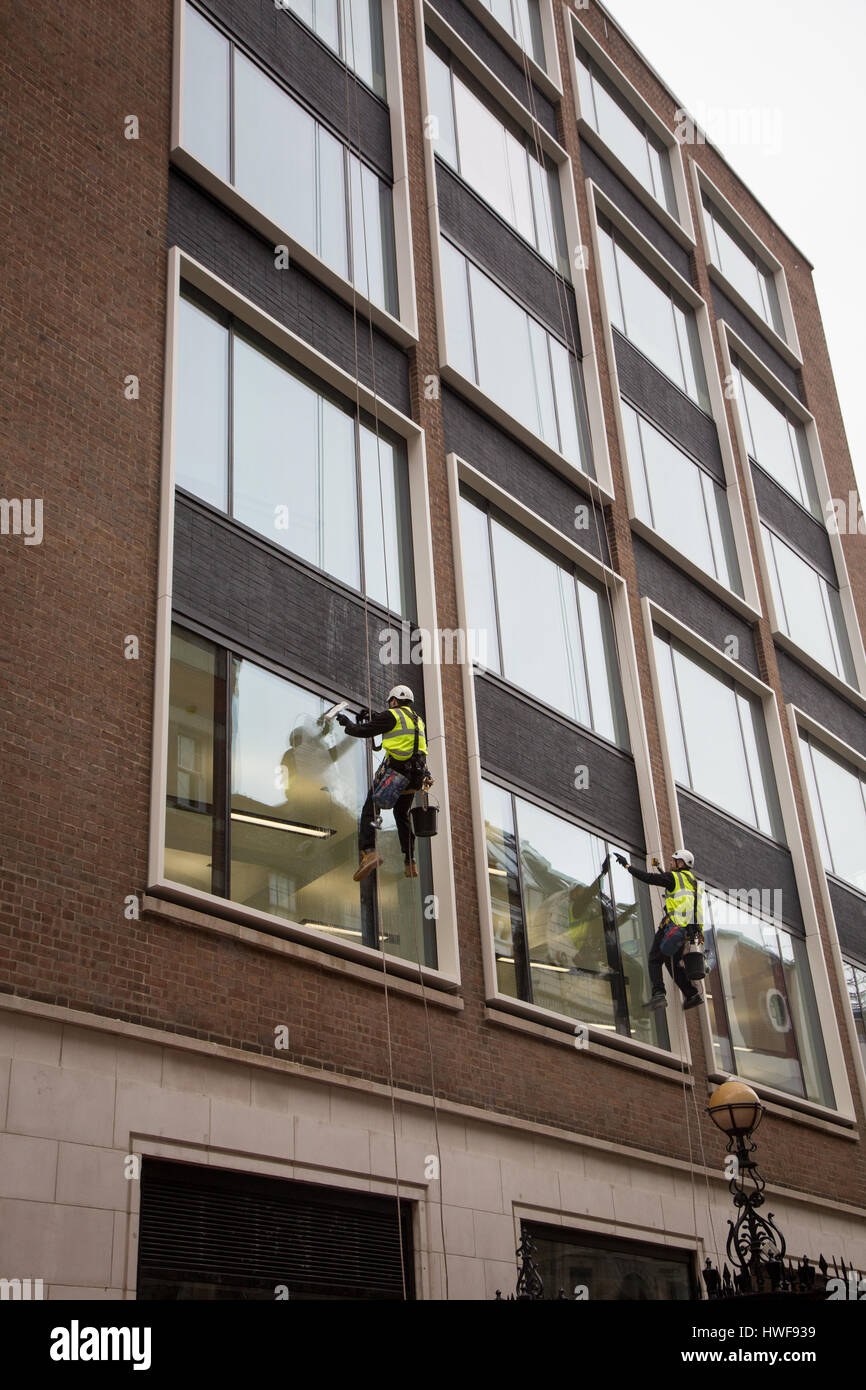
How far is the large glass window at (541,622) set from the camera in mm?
17984

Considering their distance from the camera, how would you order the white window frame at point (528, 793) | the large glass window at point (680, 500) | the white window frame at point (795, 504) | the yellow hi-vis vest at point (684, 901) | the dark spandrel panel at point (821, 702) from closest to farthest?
the white window frame at point (528, 793) → the yellow hi-vis vest at point (684, 901) → the large glass window at point (680, 500) → the dark spandrel panel at point (821, 702) → the white window frame at point (795, 504)

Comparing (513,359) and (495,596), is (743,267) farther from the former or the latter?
(495,596)

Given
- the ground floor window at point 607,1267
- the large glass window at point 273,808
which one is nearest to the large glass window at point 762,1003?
the ground floor window at point 607,1267

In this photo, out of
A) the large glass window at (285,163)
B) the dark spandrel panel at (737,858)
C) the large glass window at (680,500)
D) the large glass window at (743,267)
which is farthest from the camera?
the large glass window at (743,267)

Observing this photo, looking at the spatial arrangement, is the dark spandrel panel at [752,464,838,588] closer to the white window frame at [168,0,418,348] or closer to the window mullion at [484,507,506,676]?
the window mullion at [484,507,506,676]

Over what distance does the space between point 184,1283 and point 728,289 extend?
2433cm

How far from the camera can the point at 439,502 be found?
17.5 metres

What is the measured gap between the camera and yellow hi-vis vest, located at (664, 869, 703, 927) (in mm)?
17422

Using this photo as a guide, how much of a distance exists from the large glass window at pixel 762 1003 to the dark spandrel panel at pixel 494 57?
13.9m

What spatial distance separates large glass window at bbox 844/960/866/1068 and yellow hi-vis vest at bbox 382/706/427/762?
11891 millimetres

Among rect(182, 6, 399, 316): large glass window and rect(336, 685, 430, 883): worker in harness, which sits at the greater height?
rect(182, 6, 399, 316): large glass window

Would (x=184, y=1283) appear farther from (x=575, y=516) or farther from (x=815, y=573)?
(x=815, y=573)

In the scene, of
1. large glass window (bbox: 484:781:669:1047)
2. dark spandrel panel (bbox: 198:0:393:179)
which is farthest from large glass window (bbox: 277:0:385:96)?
large glass window (bbox: 484:781:669:1047)

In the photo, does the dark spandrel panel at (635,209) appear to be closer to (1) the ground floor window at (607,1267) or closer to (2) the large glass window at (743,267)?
(2) the large glass window at (743,267)
